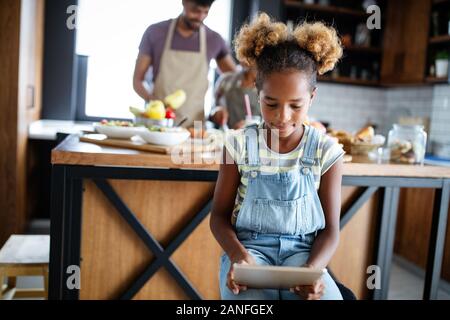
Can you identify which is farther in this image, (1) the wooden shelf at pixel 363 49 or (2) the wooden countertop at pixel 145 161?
(1) the wooden shelf at pixel 363 49

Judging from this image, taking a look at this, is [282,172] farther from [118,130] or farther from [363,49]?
[363,49]

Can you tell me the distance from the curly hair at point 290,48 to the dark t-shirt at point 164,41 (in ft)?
4.69

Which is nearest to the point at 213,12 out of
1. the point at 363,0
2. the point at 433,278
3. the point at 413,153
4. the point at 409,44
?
the point at 363,0

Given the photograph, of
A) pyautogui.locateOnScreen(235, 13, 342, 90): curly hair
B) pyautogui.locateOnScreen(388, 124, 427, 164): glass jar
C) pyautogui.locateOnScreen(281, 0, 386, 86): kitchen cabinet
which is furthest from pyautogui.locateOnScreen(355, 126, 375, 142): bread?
pyautogui.locateOnScreen(281, 0, 386, 86): kitchen cabinet

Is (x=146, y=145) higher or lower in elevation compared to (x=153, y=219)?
higher

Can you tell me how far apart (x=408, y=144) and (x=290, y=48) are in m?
0.78

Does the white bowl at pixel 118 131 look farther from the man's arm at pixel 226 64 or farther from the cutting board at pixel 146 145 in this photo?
the man's arm at pixel 226 64

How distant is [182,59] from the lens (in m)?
2.61

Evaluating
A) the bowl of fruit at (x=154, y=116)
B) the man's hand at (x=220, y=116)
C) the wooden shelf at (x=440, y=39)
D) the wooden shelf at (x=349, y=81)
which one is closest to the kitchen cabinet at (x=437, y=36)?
the wooden shelf at (x=440, y=39)

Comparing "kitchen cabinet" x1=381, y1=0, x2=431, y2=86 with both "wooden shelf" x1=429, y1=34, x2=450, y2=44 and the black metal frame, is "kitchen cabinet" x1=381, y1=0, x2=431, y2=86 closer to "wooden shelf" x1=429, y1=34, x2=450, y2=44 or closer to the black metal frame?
"wooden shelf" x1=429, y1=34, x2=450, y2=44

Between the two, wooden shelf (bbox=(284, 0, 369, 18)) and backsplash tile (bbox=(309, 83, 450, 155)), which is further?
backsplash tile (bbox=(309, 83, 450, 155))

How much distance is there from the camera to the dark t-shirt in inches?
97.8

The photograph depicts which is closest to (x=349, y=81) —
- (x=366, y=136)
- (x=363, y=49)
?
(x=363, y=49)

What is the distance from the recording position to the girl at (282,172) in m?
1.08
